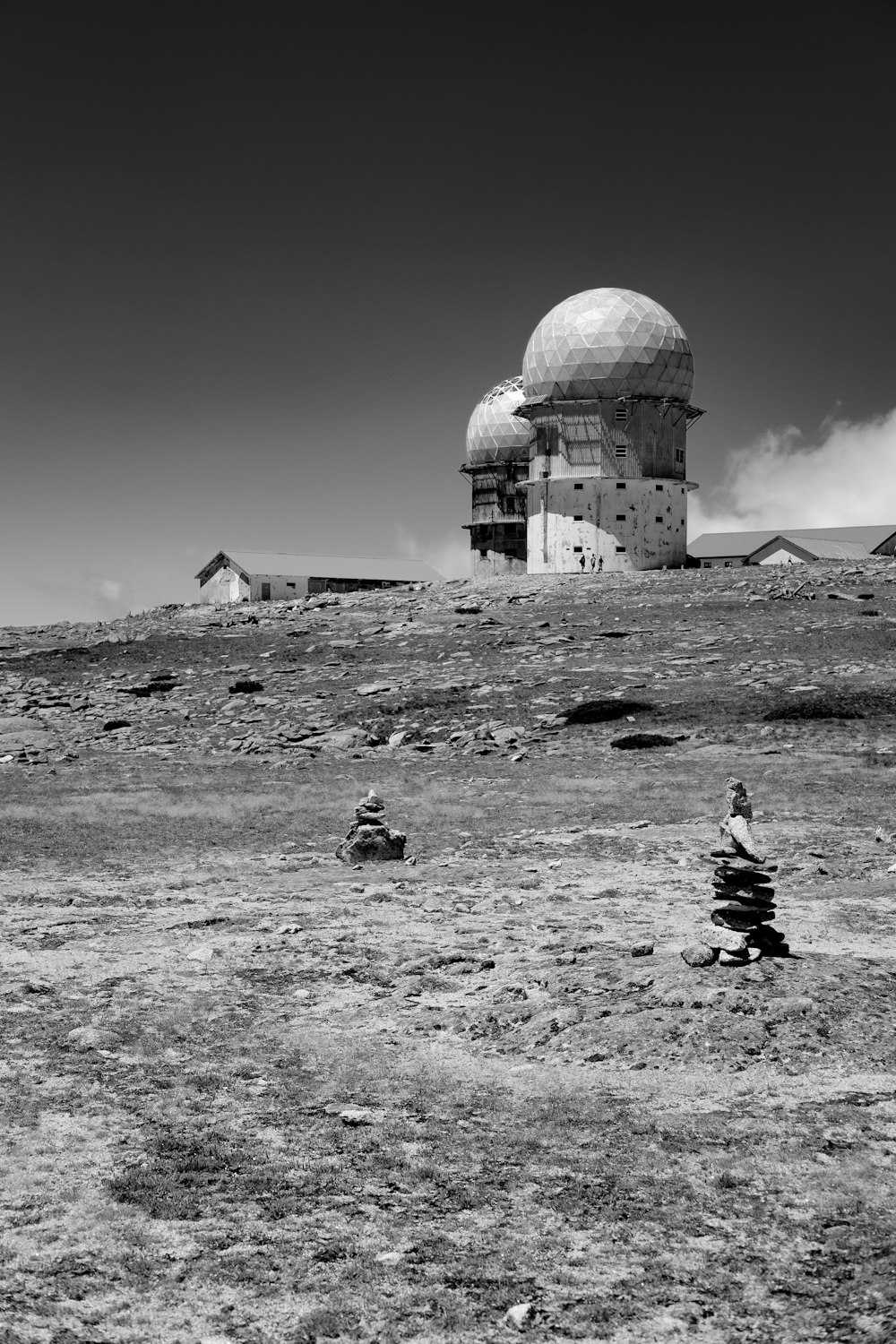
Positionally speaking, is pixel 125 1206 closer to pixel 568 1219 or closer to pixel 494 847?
pixel 568 1219

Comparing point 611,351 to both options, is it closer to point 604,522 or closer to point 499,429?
point 604,522

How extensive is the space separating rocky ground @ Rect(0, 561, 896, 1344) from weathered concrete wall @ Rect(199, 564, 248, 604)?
5060cm

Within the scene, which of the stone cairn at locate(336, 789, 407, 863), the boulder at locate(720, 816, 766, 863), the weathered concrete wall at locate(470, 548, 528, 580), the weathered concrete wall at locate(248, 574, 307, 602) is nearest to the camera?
the boulder at locate(720, 816, 766, 863)

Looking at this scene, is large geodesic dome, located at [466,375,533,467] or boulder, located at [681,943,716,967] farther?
large geodesic dome, located at [466,375,533,467]

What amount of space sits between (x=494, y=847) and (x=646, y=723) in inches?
429

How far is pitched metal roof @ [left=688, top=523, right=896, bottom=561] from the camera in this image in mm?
82688

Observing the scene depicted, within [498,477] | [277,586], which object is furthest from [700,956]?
[277,586]

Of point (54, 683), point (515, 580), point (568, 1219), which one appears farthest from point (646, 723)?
point (515, 580)

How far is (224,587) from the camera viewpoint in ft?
256

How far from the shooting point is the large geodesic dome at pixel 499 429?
233ft

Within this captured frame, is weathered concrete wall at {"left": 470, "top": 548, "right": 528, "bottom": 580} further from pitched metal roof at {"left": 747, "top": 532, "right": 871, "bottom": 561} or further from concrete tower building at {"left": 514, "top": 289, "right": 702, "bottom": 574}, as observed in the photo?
pitched metal roof at {"left": 747, "top": 532, "right": 871, "bottom": 561}

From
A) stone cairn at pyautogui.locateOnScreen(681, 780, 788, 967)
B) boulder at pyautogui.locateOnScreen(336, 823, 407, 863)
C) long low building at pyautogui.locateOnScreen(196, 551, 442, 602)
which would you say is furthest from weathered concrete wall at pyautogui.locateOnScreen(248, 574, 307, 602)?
stone cairn at pyautogui.locateOnScreen(681, 780, 788, 967)

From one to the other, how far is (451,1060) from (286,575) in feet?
223

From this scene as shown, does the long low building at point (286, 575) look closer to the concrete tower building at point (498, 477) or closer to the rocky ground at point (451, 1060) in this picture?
the concrete tower building at point (498, 477)
